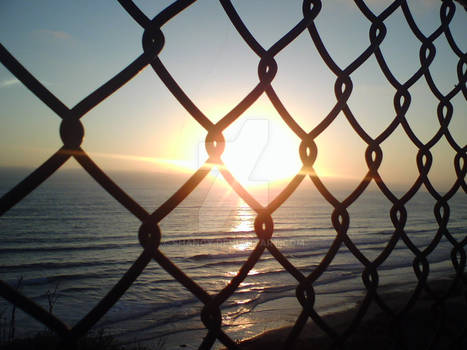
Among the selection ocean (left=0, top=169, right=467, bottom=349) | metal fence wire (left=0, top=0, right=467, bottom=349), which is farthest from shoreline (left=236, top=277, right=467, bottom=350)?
metal fence wire (left=0, top=0, right=467, bottom=349)

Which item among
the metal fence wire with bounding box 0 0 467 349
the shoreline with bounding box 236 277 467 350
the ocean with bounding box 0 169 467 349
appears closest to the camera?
the metal fence wire with bounding box 0 0 467 349

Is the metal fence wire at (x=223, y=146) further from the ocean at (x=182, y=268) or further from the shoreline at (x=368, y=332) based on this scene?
the shoreline at (x=368, y=332)

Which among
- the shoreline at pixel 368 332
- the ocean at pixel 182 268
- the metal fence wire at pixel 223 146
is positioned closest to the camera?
the metal fence wire at pixel 223 146

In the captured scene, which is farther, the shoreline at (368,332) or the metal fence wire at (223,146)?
the shoreline at (368,332)

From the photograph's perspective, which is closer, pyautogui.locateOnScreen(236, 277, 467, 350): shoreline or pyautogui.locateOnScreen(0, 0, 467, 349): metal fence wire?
pyautogui.locateOnScreen(0, 0, 467, 349): metal fence wire

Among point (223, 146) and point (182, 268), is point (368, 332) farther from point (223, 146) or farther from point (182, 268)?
point (182, 268)

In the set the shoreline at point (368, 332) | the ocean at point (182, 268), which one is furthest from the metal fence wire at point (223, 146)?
the shoreline at point (368, 332)

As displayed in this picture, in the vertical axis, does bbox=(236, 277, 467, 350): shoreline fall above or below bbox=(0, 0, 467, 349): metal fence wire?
below

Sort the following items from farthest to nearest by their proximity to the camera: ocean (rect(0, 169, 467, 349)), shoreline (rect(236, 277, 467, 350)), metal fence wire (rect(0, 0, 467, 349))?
ocean (rect(0, 169, 467, 349)), shoreline (rect(236, 277, 467, 350)), metal fence wire (rect(0, 0, 467, 349))

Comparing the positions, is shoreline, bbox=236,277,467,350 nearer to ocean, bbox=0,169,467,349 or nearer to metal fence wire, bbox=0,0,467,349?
ocean, bbox=0,169,467,349

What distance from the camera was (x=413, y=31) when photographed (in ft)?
4.19

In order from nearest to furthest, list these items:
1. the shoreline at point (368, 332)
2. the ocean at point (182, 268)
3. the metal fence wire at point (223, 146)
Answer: the metal fence wire at point (223, 146) → the shoreline at point (368, 332) → the ocean at point (182, 268)

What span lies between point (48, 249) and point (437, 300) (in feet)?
68.1

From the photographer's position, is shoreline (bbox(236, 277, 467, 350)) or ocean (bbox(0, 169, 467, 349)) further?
ocean (bbox(0, 169, 467, 349))
